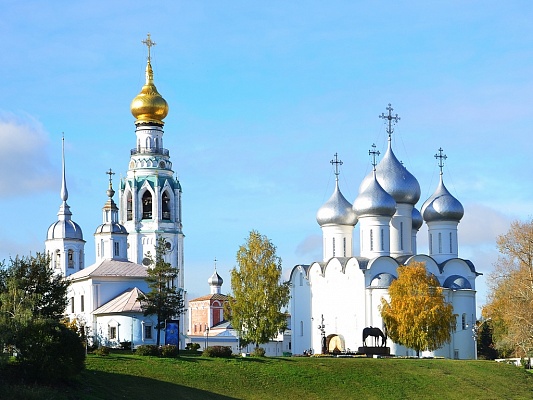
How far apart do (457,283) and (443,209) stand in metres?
5.14

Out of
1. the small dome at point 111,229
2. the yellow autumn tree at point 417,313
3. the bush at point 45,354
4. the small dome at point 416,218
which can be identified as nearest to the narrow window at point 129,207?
the small dome at point 111,229

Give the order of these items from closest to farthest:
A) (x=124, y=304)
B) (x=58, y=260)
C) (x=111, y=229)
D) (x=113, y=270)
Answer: (x=124, y=304)
(x=113, y=270)
(x=111, y=229)
(x=58, y=260)

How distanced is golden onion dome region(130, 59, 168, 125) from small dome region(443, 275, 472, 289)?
25731 millimetres

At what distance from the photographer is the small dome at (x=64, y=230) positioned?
3258 inches

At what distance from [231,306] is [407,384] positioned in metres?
16.3

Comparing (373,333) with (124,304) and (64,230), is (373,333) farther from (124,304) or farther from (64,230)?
(64,230)

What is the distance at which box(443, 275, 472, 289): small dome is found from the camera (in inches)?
2677

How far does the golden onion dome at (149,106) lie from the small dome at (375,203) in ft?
65.5

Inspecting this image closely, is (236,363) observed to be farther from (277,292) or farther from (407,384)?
(277,292)

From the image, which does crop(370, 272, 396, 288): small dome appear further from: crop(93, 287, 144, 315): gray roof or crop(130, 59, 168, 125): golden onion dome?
crop(130, 59, 168, 125): golden onion dome

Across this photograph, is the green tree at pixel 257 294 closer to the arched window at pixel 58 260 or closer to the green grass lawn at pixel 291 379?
the green grass lawn at pixel 291 379

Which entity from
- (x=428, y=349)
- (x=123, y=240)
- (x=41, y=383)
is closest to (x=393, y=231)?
(x=428, y=349)

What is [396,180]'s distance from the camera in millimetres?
70250

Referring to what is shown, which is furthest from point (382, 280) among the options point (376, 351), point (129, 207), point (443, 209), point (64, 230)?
point (64, 230)
